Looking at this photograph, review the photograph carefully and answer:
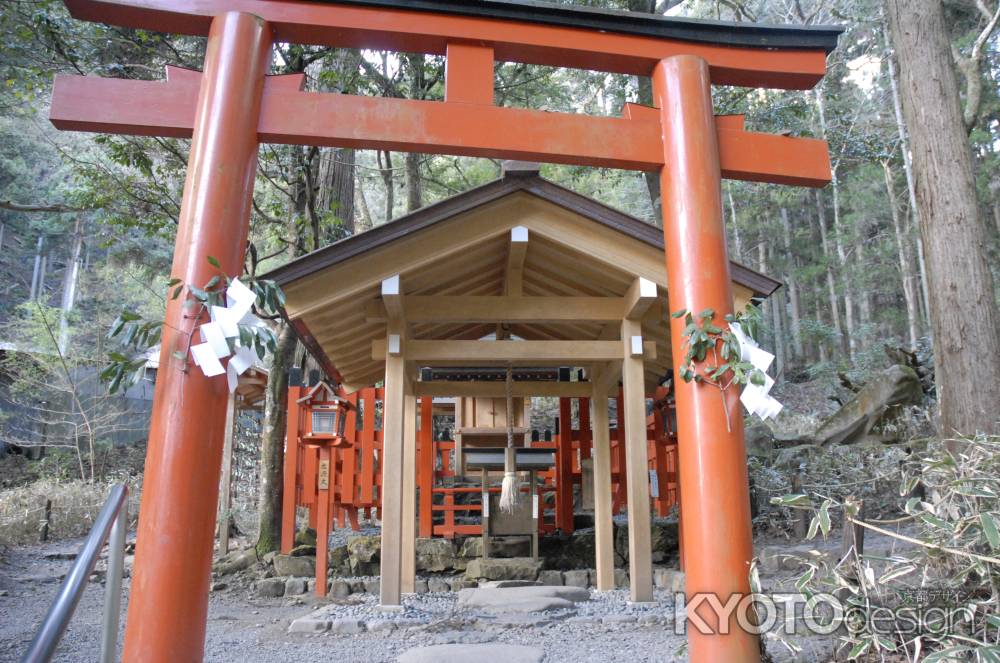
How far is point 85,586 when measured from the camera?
1.81 meters

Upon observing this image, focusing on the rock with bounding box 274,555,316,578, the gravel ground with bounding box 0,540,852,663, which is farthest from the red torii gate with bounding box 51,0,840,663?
the rock with bounding box 274,555,316,578

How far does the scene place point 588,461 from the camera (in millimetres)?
8297

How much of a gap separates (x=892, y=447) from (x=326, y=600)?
7.22 meters

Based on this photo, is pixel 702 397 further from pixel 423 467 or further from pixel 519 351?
pixel 423 467

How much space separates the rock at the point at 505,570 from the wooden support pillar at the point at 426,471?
3.72 feet

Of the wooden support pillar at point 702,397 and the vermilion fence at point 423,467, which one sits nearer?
the wooden support pillar at point 702,397

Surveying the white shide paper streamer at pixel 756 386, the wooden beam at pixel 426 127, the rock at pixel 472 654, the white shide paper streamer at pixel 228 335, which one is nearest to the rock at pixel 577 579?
the rock at pixel 472 654

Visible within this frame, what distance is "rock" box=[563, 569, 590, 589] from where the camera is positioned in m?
6.91

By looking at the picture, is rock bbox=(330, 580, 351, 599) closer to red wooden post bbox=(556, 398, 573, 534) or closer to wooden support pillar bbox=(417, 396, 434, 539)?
wooden support pillar bbox=(417, 396, 434, 539)

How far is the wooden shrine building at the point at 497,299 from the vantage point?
5418 millimetres

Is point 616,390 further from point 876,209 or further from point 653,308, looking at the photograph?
point 876,209

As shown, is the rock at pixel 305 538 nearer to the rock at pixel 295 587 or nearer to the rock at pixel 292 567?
the rock at pixel 292 567

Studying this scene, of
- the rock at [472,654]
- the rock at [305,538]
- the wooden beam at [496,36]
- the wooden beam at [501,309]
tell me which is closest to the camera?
the wooden beam at [496,36]

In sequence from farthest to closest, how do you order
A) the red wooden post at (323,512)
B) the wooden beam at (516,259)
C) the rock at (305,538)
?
the rock at (305,538), the red wooden post at (323,512), the wooden beam at (516,259)
